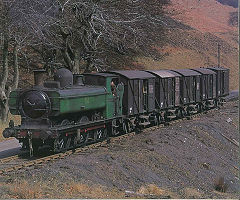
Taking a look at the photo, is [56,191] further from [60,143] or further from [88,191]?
[60,143]

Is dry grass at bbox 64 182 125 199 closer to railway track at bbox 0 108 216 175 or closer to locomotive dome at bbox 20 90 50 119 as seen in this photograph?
railway track at bbox 0 108 216 175

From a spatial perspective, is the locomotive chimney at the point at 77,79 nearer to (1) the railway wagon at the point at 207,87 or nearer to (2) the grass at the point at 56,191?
(2) the grass at the point at 56,191

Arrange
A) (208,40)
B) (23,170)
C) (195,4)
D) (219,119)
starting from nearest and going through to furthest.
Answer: (23,170) < (219,119) < (208,40) < (195,4)

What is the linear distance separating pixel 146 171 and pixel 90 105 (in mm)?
3464

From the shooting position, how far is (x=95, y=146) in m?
17.2

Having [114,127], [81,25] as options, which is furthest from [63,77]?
[81,25]

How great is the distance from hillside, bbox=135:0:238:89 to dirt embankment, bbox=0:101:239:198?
20.0 meters

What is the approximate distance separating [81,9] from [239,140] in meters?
11.3

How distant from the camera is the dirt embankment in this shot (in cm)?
1173

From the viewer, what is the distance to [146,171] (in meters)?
14.9

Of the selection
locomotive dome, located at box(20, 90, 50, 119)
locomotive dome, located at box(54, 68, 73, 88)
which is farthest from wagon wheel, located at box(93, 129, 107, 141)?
locomotive dome, located at box(20, 90, 50, 119)

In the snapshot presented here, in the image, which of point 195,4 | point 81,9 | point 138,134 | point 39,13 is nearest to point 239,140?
point 138,134

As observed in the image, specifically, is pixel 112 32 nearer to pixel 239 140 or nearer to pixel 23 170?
pixel 239 140

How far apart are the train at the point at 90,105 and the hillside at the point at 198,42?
16.9 m
